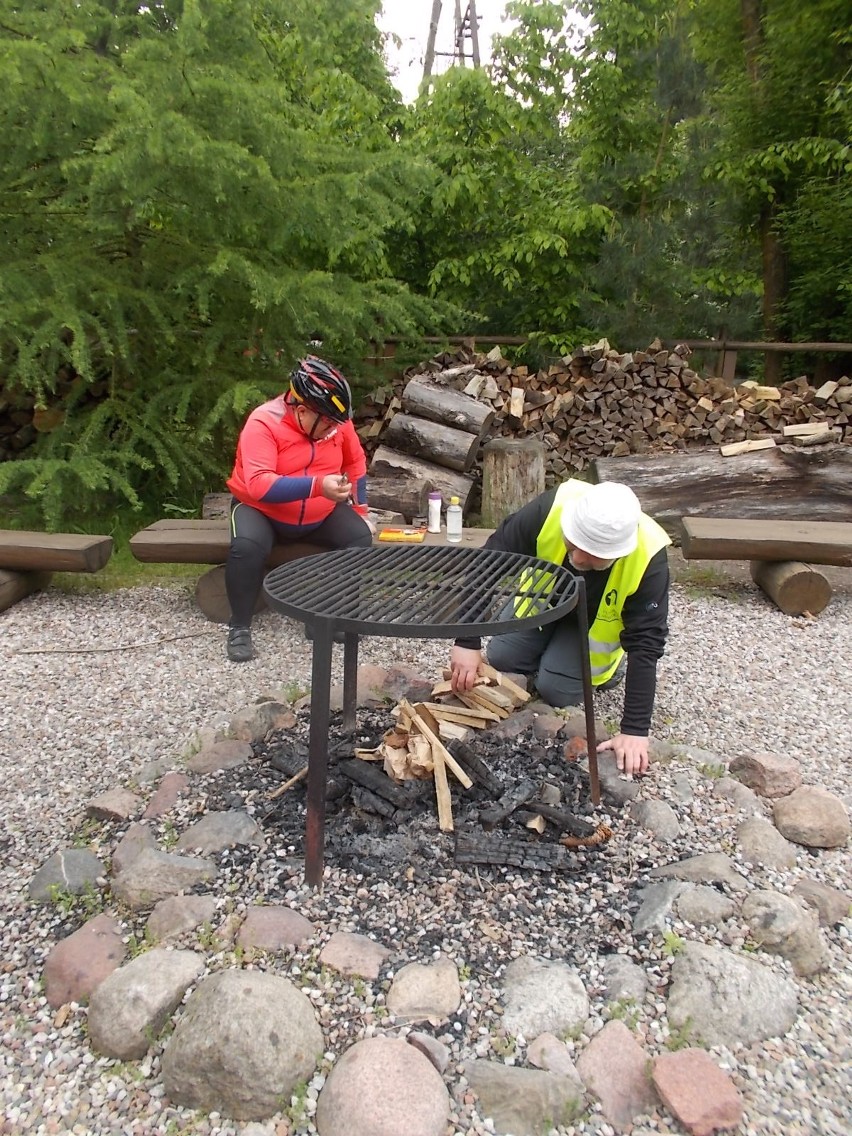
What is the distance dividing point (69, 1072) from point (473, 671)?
1547 millimetres

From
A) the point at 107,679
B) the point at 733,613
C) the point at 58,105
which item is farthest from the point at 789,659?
the point at 58,105

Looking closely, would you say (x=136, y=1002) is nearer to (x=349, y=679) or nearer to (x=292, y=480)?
(x=349, y=679)

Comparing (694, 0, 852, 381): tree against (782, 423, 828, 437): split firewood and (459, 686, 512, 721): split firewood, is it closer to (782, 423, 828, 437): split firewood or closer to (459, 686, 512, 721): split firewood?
(782, 423, 828, 437): split firewood

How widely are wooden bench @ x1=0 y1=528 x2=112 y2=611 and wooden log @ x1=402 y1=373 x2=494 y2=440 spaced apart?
2.83m

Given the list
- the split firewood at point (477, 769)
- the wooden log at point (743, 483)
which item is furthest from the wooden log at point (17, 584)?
the wooden log at point (743, 483)

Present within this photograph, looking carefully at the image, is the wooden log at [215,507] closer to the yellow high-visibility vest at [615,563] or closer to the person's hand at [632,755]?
the yellow high-visibility vest at [615,563]

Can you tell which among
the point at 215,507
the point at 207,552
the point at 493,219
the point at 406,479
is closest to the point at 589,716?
the point at 207,552

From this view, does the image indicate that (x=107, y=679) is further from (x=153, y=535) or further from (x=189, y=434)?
(x=189, y=434)

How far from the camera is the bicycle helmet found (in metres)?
3.66

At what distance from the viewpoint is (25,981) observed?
186cm

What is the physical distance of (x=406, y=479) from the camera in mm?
6234

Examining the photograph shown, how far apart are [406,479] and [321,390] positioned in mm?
2600

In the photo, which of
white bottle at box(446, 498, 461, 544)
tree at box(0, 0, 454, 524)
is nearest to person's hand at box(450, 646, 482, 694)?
white bottle at box(446, 498, 461, 544)

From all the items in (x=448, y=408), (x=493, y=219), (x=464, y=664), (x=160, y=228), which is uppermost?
(x=493, y=219)
